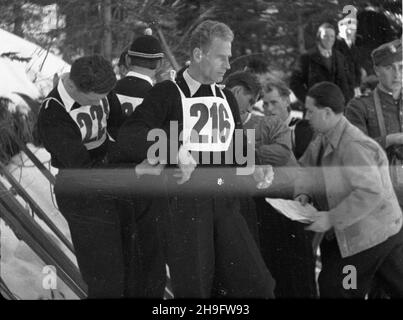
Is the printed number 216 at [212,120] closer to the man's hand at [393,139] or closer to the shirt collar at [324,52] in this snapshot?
the shirt collar at [324,52]

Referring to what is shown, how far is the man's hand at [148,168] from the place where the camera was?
16.8 feet

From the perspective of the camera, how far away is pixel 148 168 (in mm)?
5129

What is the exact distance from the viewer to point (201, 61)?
5.20m

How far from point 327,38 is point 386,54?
0.23m

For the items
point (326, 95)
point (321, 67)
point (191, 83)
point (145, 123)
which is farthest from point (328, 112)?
point (145, 123)

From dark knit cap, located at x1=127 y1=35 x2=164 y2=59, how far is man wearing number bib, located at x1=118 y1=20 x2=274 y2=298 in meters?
0.13

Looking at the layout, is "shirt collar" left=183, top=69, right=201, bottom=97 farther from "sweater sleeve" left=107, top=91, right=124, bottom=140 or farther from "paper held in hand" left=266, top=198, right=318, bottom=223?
"paper held in hand" left=266, top=198, right=318, bottom=223

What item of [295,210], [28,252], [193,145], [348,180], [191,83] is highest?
[191,83]

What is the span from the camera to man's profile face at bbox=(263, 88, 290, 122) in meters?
5.28

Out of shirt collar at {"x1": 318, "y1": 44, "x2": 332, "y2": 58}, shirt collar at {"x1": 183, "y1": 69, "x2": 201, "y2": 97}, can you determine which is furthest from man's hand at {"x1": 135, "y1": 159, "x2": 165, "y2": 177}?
shirt collar at {"x1": 318, "y1": 44, "x2": 332, "y2": 58}

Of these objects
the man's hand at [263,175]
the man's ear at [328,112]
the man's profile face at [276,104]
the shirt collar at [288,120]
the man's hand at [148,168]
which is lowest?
the man's hand at [263,175]

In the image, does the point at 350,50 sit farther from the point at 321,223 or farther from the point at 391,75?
the point at 321,223

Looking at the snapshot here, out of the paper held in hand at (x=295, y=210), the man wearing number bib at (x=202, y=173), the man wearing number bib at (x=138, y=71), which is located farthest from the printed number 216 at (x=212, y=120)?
the paper held in hand at (x=295, y=210)
